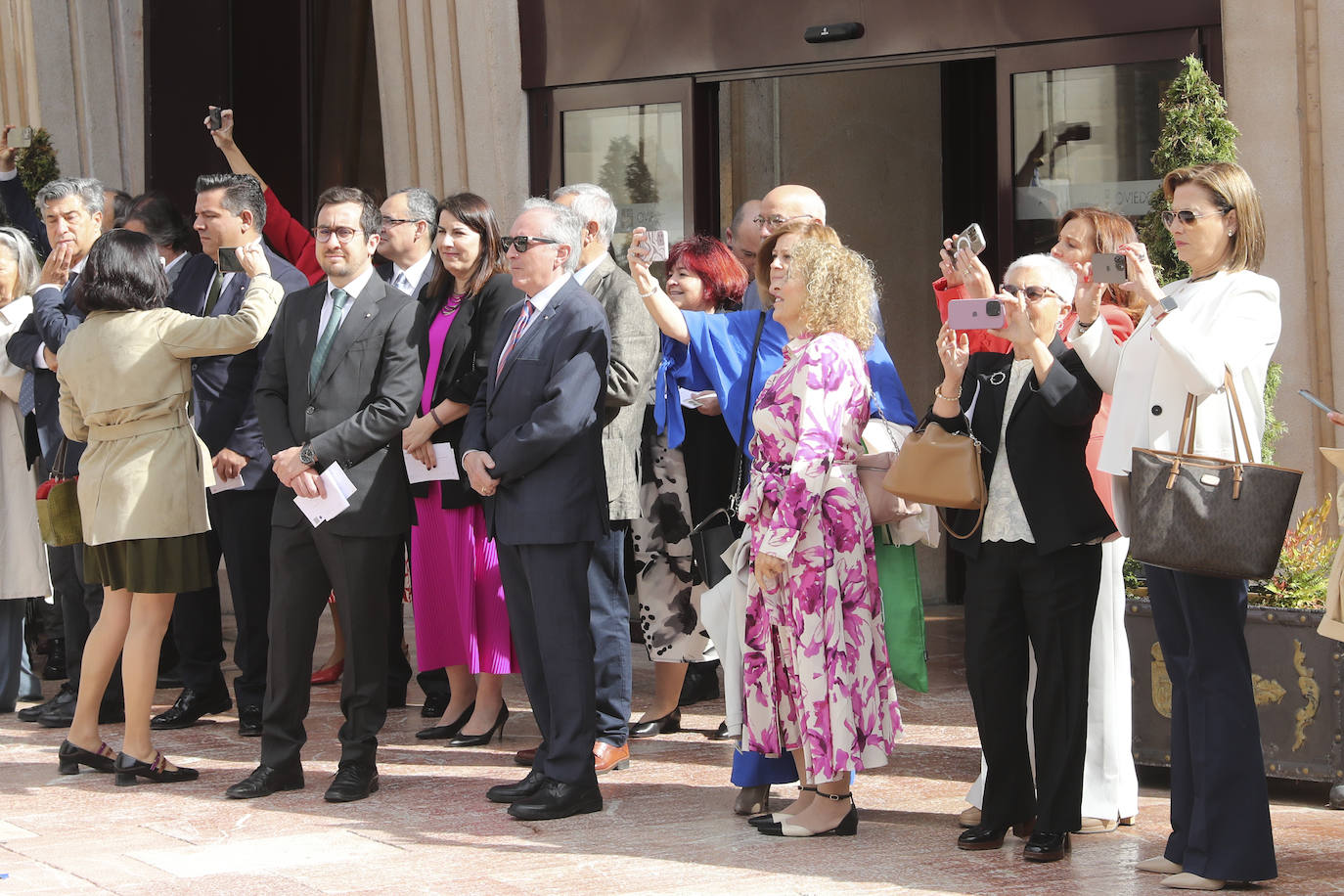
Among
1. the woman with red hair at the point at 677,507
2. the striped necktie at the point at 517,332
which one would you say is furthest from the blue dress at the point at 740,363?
the striped necktie at the point at 517,332

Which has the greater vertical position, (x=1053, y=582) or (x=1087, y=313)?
(x=1087, y=313)

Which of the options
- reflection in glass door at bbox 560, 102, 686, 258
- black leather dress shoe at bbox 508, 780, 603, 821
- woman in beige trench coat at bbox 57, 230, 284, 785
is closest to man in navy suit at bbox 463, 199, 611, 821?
black leather dress shoe at bbox 508, 780, 603, 821

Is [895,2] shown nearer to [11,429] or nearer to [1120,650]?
[1120,650]

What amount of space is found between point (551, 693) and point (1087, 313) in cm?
212

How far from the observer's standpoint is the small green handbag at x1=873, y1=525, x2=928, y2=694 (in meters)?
5.34

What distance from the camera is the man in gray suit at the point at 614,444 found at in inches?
243

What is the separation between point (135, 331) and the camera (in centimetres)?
623

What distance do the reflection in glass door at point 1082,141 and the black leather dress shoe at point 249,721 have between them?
4.13m

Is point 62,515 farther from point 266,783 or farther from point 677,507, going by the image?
point 677,507

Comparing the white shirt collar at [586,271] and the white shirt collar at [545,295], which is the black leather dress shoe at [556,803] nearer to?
the white shirt collar at [545,295]

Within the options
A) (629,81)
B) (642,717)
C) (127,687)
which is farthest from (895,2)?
(127,687)

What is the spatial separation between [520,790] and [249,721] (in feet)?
6.00

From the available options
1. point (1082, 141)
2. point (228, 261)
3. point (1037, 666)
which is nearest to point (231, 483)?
point (228, 261)

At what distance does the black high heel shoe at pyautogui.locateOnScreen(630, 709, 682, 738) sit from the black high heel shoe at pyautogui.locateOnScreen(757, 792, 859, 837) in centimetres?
154
